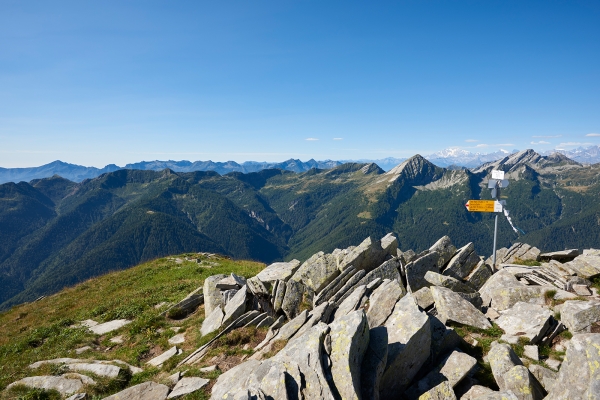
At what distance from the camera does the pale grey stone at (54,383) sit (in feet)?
47.3

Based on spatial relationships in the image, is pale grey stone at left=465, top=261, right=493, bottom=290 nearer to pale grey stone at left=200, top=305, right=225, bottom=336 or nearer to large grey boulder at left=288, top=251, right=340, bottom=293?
large grey boulder at left=288, top=251, right=340, bottom=293

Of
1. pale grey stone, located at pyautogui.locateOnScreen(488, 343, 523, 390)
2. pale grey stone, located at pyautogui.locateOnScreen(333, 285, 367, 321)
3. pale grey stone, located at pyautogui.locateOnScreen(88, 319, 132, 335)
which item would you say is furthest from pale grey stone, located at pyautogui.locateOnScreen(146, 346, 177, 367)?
pale grey stone, located at pyautogui.locateOnScreen(488, 343, 523, 390)

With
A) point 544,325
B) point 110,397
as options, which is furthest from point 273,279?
point 544,325

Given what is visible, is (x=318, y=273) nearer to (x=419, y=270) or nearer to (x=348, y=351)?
(x=419, y=270)

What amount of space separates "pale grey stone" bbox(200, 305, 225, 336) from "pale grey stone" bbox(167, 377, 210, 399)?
5082 mm

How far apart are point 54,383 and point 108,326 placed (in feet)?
30.0

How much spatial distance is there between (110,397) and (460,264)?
2223 centimetres

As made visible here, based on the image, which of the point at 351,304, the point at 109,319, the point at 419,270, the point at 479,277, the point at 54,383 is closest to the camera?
the point at 54,383

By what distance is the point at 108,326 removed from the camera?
77.1ft

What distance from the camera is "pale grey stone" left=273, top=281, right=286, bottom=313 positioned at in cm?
1992

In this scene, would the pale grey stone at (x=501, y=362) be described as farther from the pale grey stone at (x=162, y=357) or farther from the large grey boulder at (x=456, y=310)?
the pale grey stone at (x=162, y=357)

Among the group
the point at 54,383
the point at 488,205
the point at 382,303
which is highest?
the point at 488,205

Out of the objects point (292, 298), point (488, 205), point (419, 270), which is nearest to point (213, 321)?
point (292, 298)

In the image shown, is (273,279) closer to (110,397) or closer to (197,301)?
(197,301)
